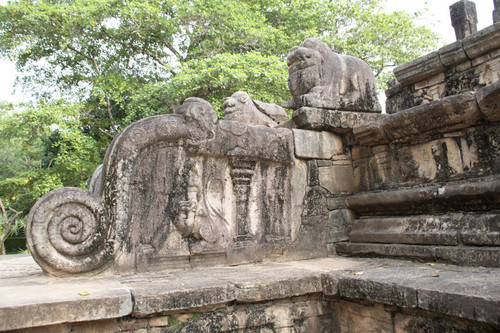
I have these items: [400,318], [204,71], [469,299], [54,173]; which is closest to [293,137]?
[400,318]

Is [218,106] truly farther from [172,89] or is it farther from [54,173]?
[54,173]

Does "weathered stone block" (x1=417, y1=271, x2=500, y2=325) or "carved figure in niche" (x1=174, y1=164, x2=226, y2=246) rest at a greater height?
"carved figure in niche" (x1=174, y1=164, x2=226, y2=246)

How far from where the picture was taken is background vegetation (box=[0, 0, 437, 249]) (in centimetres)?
1100

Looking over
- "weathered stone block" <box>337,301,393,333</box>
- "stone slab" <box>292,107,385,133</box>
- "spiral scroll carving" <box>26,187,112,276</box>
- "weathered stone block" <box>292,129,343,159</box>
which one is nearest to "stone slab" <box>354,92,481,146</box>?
"stone slab" <box>292,107,385,133</box>

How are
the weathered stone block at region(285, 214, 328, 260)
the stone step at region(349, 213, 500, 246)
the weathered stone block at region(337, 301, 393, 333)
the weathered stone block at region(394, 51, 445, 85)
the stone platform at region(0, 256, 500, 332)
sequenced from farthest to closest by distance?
the weathered stone block at region(394, 51, 445, 85) < the weathered stone block at region(285, 214, 328, 260) < the stone step at region(349, 213, 500, 246) < the weathered stone block at region(337, 301, 393, 333) < the stone platform at region(0, 256, 500, 332)

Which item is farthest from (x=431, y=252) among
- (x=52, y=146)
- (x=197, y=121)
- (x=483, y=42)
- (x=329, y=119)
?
(x=52, y=146)

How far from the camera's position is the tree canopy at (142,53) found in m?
11.0

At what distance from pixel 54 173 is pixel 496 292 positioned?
39.2ft

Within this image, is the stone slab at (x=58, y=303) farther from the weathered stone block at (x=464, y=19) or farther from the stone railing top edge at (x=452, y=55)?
the weathered stone block at (x=464, y=19)

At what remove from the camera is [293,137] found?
418cm

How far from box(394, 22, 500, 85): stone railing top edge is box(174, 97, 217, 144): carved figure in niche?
289 centimetres

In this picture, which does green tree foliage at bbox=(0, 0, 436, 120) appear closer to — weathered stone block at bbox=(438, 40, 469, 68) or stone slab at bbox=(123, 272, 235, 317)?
weathered stone block at bbox=(438, 40, 469, 68)

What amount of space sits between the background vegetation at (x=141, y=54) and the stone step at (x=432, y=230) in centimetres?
743

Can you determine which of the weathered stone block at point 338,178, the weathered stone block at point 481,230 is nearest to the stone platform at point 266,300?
the weathered stone block at point 481,230
